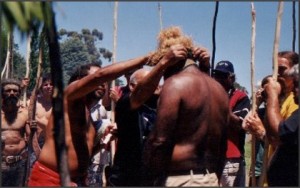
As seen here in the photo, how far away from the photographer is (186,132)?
13.4ft

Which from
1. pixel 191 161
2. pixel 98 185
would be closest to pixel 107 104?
pixel 98 185

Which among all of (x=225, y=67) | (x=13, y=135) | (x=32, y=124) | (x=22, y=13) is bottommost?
(x=13, y=135)

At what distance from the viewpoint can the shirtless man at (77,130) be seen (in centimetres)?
423

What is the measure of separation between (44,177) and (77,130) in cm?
46

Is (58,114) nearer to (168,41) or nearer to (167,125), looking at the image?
(167,125)

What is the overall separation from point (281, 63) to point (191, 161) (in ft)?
4.82

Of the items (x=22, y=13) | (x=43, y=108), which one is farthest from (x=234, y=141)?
(x=22, y=13)

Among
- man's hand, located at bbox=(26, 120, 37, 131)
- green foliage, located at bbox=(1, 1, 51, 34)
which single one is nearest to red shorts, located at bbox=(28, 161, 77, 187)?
green foliage, located at bbox=(1, 1, 51, 34)

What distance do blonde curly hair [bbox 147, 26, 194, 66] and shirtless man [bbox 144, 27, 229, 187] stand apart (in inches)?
6.7

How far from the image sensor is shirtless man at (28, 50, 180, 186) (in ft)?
13.9

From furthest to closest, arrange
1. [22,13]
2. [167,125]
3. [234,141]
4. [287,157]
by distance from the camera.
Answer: [234,141], [287,157], [167,125], [22,13]

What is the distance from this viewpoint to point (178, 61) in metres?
4.25

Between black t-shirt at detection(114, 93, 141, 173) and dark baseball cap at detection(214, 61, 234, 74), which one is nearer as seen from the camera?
black t-shirt at detection(114, 93, 141, 173)

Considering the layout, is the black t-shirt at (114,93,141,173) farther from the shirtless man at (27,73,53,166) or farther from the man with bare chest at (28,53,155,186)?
the shirtless man at (27,73,53,166)
